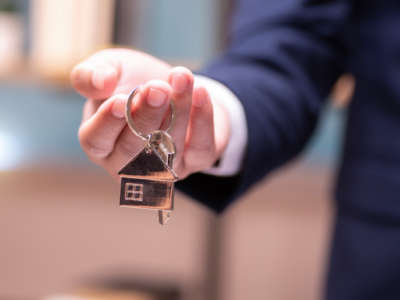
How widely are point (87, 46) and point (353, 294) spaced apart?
0.77 meters

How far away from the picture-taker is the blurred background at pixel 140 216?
1303mm

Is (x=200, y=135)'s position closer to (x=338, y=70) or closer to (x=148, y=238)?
(x=338, y=70)

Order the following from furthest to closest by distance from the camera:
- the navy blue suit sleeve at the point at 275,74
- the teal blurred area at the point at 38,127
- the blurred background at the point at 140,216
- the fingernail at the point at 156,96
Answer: the teal blurred area at the point at 38,127 → the blurred background at the point at 140,216 → the navy blue suit sleeve at the point at 275,74 → the fingernail at the point at 156,96

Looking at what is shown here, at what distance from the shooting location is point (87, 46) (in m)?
1.17

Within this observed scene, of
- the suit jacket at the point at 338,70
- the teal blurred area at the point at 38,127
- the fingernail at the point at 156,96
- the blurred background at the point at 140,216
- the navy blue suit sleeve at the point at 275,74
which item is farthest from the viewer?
the teal blurred area at the point at 38,127

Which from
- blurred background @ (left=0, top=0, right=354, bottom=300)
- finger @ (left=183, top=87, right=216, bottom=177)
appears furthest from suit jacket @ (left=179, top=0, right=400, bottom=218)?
blurred background @ (left=0, top=0, right=354, bottom=300)

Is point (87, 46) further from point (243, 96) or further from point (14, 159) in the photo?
point (243, 96)

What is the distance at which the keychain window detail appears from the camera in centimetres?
29

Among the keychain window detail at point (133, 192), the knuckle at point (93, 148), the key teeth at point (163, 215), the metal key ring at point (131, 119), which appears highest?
the metal key ring at point (131, 119)

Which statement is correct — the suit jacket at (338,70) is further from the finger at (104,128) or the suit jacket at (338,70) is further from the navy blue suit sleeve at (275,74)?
the finger at (104,128)

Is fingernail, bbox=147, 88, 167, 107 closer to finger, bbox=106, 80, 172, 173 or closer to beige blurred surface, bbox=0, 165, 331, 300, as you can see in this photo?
finger, bbox=106, 80, 172, 173

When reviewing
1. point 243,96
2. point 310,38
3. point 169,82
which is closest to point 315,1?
point 310,38

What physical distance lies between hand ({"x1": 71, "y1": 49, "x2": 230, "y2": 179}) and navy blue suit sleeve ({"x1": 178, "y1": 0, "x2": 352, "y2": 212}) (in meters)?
0.11

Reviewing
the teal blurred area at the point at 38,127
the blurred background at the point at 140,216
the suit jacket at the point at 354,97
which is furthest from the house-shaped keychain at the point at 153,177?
the teal blurred area at the point at 38,127
